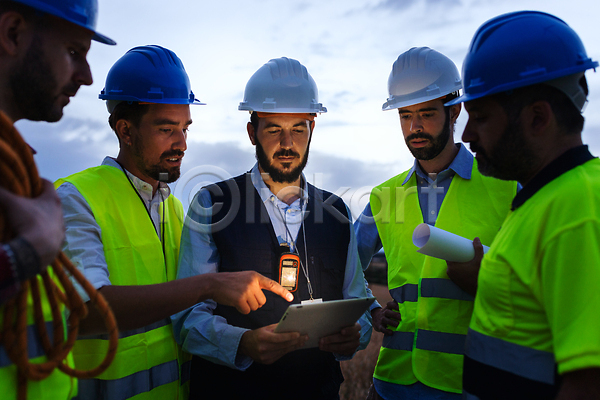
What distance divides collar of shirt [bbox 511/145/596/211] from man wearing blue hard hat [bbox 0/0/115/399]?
74.6 inches

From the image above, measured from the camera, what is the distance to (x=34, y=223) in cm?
132

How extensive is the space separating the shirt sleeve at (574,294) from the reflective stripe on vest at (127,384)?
2.29 meters

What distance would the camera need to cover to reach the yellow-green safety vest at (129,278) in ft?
8.74

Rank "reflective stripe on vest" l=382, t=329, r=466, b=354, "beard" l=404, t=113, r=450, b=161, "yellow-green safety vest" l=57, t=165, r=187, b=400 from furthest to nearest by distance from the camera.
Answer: "beard" l=404, t=113, r=450, b=161 → "reflective stripe on vest" l=382, t=329, r=466, b=354 → "yellow-green safety vest" l=57, t=165, r=187, b=400

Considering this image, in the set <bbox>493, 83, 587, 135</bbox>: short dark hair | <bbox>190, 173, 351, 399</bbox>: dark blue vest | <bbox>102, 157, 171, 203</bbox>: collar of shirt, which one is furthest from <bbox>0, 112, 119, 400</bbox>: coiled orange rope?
<bbox>493, 83, 587, 135</bbox>: short dark hair

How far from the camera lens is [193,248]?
3053 millimetres

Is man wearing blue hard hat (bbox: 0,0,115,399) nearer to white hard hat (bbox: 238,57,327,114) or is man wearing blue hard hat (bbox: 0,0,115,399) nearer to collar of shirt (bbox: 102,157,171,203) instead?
collar of shirt (bbox: 102,157,171,203)

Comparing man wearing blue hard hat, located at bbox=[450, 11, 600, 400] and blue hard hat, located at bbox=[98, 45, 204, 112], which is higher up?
blue hard hat, located at bbox=[98, 45, 204, 112]

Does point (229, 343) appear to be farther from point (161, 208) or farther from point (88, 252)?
point (161, 208)

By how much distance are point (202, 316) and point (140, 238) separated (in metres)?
0.66

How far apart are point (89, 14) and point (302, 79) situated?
75.6 inches

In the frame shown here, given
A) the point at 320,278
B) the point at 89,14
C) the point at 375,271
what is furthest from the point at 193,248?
the point at 375,271

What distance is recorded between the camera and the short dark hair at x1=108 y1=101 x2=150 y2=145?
3.38m

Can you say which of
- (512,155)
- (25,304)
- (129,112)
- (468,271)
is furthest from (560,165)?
(129,112)
